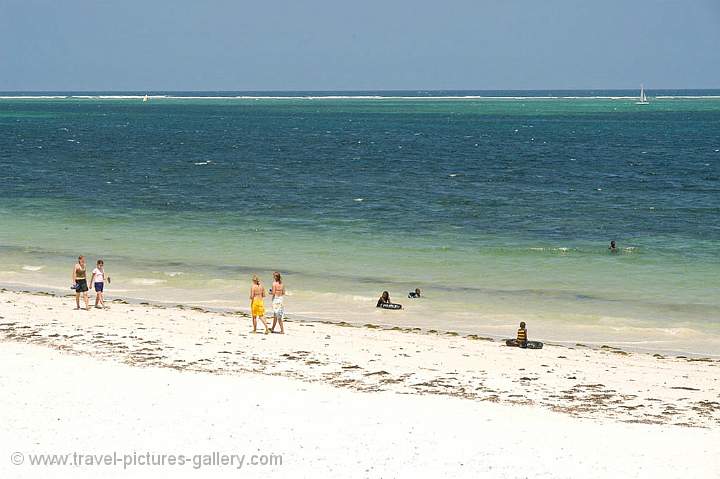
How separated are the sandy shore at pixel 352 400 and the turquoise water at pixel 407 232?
4.44 metres

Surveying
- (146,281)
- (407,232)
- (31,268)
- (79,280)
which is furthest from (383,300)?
(407,232)

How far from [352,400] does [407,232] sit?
2688cm

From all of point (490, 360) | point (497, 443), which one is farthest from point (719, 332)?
point (497, 443)

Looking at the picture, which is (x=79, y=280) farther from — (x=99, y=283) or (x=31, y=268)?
(x=31, y=268)

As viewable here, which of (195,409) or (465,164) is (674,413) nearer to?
(195,409)

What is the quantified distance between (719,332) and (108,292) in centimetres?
1810

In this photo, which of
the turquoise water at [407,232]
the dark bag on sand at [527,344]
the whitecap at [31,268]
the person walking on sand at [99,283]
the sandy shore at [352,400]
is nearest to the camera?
the sandy shore at [352,400]

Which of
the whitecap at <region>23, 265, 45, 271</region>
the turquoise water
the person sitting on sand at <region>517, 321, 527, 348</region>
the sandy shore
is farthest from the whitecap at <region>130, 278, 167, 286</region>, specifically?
the person sitting on sand at <region>517, 321, 527, 348</region>

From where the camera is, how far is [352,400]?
1784 centimetres

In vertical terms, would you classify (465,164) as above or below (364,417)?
above

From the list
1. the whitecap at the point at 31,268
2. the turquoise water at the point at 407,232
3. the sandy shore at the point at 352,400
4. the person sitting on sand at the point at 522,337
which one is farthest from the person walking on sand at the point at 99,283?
the person sitting on sand at the point at 522,337

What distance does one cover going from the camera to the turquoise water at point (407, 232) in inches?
1163

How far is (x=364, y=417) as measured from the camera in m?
16.7

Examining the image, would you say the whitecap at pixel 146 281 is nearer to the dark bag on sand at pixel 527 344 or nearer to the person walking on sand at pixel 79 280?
the person walking on sand at pixel 79 280
